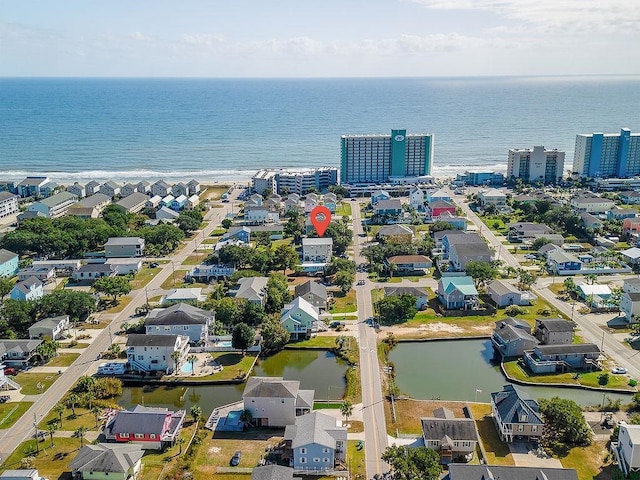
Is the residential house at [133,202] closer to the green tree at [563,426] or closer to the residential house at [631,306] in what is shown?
the residential house at [631,306]

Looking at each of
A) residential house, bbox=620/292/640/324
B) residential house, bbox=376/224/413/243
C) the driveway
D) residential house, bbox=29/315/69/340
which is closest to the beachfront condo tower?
residential house, bbox=376/224/413/243

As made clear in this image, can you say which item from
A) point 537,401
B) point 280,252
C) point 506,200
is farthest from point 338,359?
point 506,200

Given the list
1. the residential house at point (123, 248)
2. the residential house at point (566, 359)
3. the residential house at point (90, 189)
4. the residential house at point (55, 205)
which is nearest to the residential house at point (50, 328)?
the residential house at point (123, 248)

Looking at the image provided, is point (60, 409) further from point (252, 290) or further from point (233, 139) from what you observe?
point (233, 139)

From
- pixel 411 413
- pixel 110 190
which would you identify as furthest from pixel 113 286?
pixel 110 190

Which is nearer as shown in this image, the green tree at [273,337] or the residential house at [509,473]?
the residential house at [509,473]

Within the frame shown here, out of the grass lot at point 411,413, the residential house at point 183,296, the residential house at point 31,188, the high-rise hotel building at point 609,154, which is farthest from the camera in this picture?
the high-rise hotel building at point 609,154

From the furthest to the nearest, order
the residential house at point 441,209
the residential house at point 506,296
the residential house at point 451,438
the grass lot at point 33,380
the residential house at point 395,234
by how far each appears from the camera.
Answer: the residential house at point 441,209 → the residential house at point 395,234 → the residential house at point 506,296 → the grass lot at point 33,380 → the residential house at point 451,438
